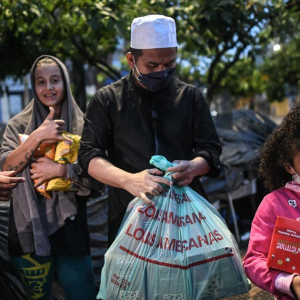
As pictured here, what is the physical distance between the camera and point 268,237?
1.93 m

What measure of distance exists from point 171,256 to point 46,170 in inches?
39.0

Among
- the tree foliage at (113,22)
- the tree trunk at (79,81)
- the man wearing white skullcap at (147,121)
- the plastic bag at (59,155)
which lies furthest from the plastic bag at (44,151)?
the tree trunk at (79,81)

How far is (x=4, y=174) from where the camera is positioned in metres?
2.54

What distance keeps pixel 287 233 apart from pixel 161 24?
1.03 meters

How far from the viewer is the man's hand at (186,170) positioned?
1983 millimetres

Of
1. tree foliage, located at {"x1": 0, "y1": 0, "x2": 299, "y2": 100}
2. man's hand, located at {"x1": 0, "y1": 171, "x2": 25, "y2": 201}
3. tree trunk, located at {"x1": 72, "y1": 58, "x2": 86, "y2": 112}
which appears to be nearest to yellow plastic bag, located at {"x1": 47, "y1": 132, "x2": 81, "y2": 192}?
man's hand, located at {"x1": 0, "y1": 171, "x2": 25, "y2": 201}

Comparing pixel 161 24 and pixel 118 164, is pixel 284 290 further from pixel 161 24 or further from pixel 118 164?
pixel 161 24

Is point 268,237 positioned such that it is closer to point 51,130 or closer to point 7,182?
point 51,130

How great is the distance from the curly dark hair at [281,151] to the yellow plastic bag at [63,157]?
980mm

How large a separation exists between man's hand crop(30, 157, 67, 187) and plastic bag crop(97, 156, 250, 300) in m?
0.67

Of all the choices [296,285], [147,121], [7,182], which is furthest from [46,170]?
[296,285]

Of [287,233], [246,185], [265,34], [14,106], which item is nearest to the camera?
[287,233]

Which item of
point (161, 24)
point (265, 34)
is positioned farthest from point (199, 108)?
point (265, 34)

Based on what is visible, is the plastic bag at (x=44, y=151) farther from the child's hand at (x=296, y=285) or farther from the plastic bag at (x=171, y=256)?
the child's hand at (x=296, y=285)
